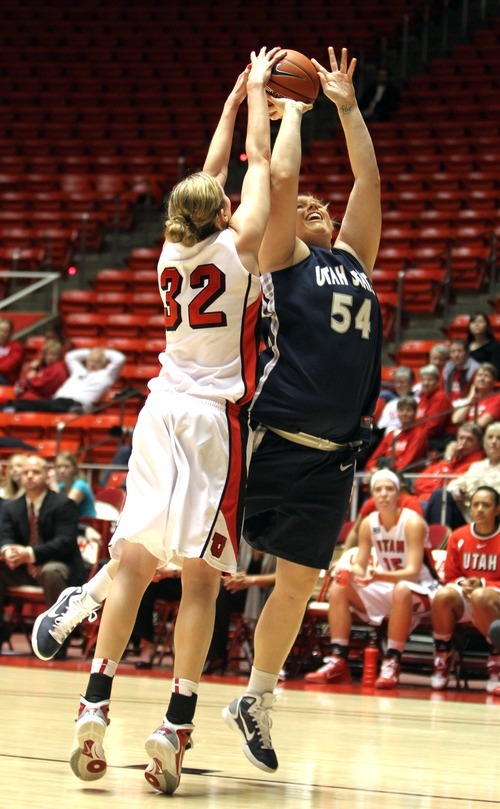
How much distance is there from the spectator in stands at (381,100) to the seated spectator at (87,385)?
6.19m

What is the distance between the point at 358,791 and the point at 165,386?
1194mm

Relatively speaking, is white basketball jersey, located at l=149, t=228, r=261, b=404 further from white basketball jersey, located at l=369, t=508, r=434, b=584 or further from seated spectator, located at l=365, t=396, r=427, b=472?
seated spectator, located at l=365, t=396, r=427, b=472

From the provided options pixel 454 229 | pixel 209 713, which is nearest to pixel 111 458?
pixel 454 229

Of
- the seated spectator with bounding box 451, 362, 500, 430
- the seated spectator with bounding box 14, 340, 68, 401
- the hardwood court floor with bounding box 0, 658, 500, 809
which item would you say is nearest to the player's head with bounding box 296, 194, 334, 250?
the hardwood court floor with bounding box 0, 658, 500, 809

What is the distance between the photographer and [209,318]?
335 centimetres

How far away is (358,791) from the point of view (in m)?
3.24

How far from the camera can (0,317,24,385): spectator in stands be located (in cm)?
1277

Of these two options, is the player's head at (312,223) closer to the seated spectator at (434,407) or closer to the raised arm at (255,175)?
the raised arm at (255,175)

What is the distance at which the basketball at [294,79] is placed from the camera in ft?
12.8

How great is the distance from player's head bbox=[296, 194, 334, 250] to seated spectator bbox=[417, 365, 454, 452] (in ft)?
20.0

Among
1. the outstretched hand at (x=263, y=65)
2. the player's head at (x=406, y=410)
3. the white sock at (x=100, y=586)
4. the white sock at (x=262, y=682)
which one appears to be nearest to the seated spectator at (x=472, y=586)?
the player's head at (x=406, y=410)

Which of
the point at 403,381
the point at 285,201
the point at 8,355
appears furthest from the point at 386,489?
the point at 8,355

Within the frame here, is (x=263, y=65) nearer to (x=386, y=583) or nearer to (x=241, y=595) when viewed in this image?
(x=386, y=583)

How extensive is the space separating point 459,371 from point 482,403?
101 centimetres
